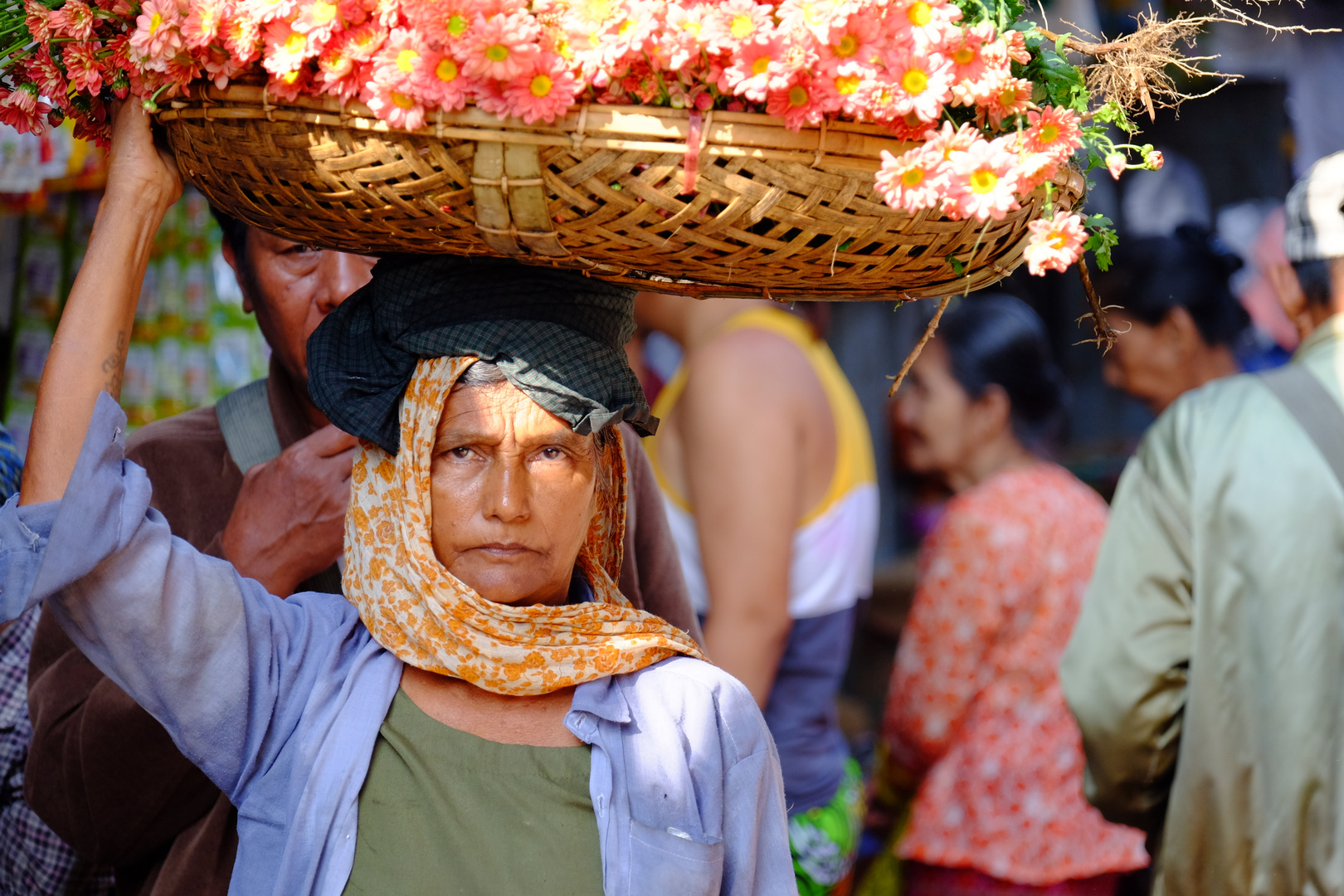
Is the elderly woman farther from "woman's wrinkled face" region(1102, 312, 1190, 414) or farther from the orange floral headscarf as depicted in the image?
"woman's wrinkled face" region(1102, 312, 1190, 414)

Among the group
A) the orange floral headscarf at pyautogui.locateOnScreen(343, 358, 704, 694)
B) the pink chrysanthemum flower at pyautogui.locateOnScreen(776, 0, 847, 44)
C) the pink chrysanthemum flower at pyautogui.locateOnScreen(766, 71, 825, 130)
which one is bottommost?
the orange floral headscarf at pyautogui.locateOnScreen(343, 358, 704, 694)

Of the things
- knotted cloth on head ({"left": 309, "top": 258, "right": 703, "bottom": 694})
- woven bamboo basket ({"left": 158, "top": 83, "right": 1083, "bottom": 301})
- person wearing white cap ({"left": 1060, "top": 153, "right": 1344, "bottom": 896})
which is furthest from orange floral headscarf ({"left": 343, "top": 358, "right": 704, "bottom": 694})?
person wearing white cap ({"left": 1060, "top": 153, "right": 1344, "bottom": 896})

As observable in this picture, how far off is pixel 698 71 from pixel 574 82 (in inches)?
5.7

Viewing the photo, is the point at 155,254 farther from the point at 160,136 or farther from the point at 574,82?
the point at 574,82

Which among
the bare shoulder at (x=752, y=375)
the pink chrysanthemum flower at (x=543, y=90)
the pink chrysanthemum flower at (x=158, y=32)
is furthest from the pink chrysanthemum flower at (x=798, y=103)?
the bare shoulder at (x=752, y=375)

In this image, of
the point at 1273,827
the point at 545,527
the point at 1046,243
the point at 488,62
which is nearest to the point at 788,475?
the point at 1273,827

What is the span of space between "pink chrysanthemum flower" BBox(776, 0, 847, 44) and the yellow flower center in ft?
0.15

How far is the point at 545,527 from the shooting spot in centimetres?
173

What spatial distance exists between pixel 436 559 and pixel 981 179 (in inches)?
35.4

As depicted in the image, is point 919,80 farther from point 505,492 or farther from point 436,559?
point 436,559

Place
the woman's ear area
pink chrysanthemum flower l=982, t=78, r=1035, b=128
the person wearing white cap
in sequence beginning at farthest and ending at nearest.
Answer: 1. the woman's ear area
2. the person wearing white cap
3. pink chrysanthemum flower l=982, t=78, r=1035, b=128

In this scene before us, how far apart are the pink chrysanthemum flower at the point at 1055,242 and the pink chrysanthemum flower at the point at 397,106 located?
2.46ft

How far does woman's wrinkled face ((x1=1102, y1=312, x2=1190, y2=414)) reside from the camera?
4480mm

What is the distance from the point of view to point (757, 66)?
52.7 inches
